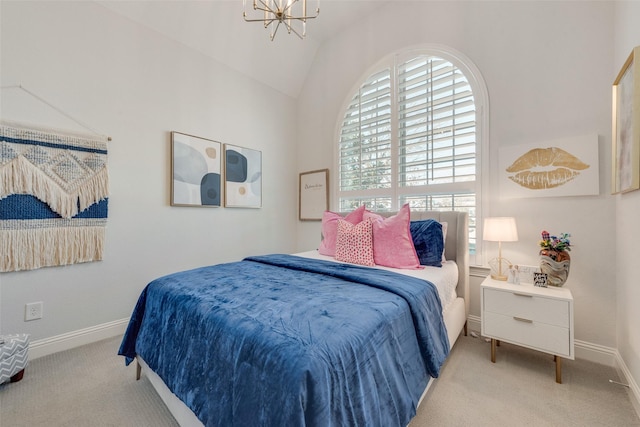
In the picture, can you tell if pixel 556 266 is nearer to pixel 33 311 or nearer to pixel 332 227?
pixel 332 227

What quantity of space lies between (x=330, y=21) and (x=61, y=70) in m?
2.80

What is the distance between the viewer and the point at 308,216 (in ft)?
12.6

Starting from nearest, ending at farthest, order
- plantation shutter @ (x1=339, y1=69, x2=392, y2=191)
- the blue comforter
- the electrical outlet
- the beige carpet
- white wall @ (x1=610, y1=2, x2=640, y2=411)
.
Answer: the blue comforter < the beige carpet < white wall @ (x1=610, y1=2, x2=640, y2=411) < the electrical outlet < plantation shutter @ (x1=339, y1=69, x2=392, y2=191)

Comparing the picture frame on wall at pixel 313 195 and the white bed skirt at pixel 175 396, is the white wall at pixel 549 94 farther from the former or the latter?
the picture frame on wall at pixel 313 195

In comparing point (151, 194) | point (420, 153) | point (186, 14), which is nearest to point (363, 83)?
point (420, 153)

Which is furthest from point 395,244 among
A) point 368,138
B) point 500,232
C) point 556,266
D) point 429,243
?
point 368,138

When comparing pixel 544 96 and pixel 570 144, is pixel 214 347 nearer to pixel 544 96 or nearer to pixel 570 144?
pixel 570 144

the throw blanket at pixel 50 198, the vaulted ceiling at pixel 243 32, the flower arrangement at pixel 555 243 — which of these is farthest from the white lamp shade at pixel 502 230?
the throw blanket at pixel 50 198

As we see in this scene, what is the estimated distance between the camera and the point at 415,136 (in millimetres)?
2771

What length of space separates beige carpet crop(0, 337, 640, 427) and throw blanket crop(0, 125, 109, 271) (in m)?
0.81

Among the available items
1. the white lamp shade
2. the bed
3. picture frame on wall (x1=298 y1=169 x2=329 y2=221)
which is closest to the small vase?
the white lamp shade

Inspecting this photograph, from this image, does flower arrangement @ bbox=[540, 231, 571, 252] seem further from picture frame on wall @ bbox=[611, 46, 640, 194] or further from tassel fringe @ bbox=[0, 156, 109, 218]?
tassel fringe @ bbox=[0, 156, 109, 218]

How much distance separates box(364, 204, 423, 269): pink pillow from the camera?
2080mm

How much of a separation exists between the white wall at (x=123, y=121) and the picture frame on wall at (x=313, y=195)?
792mm
